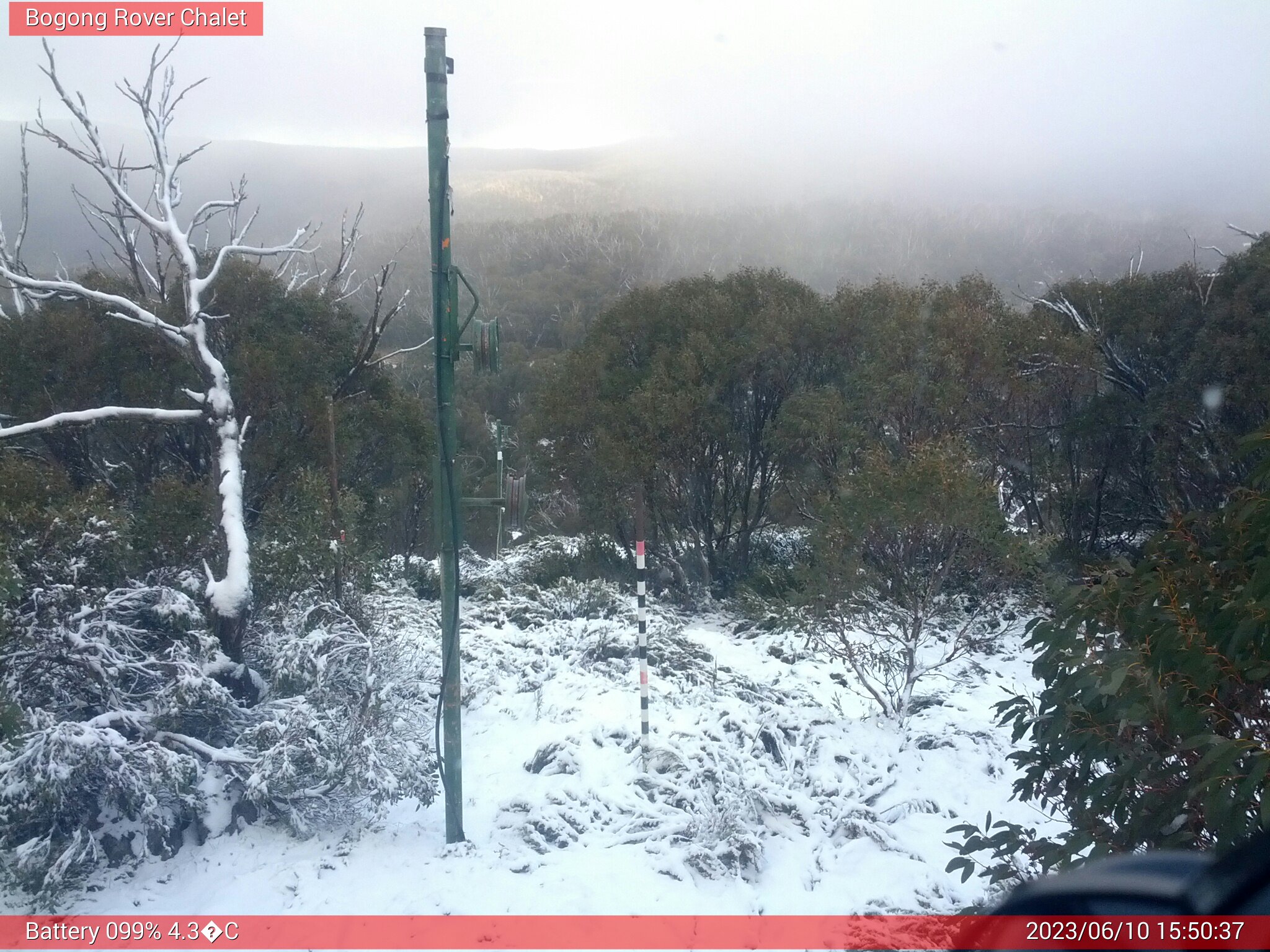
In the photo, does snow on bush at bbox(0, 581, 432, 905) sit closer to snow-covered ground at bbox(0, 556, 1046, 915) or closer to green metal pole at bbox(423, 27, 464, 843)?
snow-covered ground at bbox(0, 556, 1046, 915)

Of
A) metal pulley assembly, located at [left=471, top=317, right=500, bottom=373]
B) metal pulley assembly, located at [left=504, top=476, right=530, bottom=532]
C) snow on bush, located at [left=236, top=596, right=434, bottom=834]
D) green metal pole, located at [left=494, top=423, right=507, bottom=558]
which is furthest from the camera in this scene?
green metal pole, located at [left=494, top=423, right=507, bottom=558]

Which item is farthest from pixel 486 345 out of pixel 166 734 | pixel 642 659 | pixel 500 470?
pixel 500 470

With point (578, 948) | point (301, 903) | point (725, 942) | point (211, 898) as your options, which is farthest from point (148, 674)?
point (725, 942)

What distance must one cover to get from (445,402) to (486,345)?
1.29 ft

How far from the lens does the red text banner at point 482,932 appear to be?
4.20 metres

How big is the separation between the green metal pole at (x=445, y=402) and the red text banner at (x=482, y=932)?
2.71ft

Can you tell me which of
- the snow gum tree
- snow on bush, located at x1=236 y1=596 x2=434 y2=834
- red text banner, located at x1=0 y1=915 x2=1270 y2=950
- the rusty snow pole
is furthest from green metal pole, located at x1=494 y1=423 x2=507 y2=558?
red text banner, located at x1=0 y1=915 x2=1270 y2=950

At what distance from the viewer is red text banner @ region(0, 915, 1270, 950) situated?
165 inches

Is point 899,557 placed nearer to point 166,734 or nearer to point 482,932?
point 482,932

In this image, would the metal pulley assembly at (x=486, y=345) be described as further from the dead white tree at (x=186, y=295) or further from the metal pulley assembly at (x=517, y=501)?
the dead white tree at (x=186, y=295)

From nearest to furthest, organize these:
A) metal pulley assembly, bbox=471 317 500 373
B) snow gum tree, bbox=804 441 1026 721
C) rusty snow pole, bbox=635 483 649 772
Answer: metal pulley assembly, bbox=471 317 500 373, rusty snow pole, bbox=635 483 649 772, snow gum tree, bbox=804 441 1026 721

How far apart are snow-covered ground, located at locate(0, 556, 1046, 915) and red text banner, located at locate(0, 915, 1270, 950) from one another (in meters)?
0.10

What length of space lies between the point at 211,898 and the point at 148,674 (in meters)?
1.52

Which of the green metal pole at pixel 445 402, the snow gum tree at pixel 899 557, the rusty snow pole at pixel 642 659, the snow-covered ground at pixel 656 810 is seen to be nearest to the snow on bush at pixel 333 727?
the snow-covered ground at pixel 656 810
